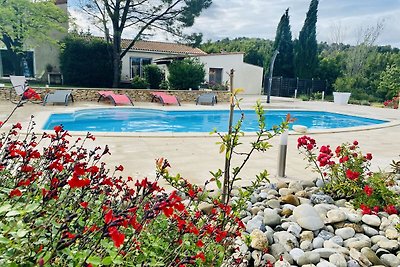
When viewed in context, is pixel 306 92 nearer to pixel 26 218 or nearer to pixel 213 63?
pixel 213 63

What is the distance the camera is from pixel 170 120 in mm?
13852

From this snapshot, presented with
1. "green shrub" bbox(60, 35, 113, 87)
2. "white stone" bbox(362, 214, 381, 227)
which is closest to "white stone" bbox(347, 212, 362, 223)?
"white stone" bbox(362, 214, 381, 227)

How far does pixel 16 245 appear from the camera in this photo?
1.04 meters

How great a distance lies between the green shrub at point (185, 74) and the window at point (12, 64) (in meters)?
11.3

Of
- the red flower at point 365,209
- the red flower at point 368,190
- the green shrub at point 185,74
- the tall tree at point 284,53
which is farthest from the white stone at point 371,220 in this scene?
the tall tree at point 284,53

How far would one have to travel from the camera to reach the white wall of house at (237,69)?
2464 centimetres

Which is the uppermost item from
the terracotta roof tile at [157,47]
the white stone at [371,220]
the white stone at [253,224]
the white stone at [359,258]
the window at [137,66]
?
the terracotta roof tile at [157,47]

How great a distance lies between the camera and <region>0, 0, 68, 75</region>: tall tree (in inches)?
718

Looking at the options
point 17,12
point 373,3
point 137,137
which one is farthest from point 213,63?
point 137,137

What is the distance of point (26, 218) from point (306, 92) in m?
27.0

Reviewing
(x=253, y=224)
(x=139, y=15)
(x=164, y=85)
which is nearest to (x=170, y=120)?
(x=164, y=85)

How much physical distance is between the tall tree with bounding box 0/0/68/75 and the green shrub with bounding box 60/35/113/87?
1140mm

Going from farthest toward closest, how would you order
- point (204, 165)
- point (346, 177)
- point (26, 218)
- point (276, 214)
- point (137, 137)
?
point (137, 137), point (204, 165), point (346, 177), point (276, 214), point (26, 218)

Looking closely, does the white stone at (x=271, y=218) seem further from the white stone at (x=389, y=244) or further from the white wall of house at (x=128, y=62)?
the white wall of house at (x=128, y=62)
